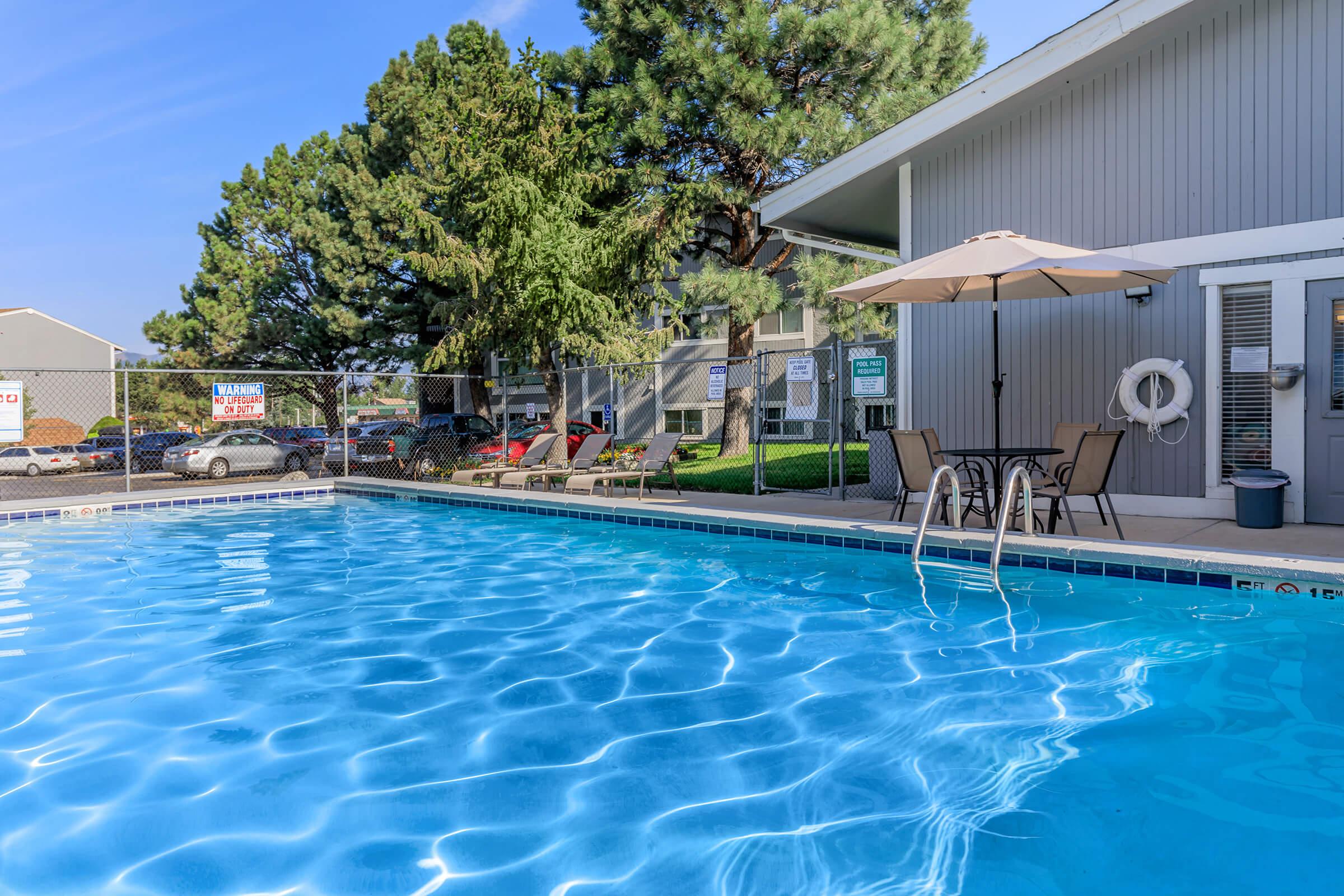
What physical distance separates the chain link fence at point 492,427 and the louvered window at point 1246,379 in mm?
3196

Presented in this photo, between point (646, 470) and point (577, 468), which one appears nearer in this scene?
point (646, 470)

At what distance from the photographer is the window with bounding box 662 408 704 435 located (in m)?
24.7

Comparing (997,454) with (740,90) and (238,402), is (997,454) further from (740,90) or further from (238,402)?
(238,402)

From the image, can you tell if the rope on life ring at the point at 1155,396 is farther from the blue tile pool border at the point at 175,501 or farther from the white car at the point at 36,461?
the white car at the point at 36,461

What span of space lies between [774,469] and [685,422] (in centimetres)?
977

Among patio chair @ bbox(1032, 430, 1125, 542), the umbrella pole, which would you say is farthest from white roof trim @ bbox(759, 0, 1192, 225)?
patio chair @ bbox(1032, 430, 1125, 542)

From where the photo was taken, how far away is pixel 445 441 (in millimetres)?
16328

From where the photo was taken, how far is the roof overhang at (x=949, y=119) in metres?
7.68

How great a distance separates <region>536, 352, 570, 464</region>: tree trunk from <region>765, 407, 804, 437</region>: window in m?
8.25


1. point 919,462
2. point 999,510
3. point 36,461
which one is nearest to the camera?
point 999,510

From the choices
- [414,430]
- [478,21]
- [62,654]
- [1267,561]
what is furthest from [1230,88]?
[478,21]

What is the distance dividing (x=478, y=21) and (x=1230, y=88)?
69.2 feet

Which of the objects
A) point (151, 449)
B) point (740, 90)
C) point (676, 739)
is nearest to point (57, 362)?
point (151, 449)

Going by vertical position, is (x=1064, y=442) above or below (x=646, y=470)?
above
